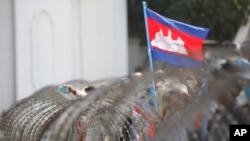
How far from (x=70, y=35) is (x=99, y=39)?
0.42m

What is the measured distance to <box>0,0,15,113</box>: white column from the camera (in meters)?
9.18

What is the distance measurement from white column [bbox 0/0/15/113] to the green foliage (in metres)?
1.74

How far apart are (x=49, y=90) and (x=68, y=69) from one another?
206 inches

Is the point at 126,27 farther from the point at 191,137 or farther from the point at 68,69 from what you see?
the point at 191,137

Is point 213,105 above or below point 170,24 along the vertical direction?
below

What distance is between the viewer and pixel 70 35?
9141mm

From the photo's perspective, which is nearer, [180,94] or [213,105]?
[213,105]

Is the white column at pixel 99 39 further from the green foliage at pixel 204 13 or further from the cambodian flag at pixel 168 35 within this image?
the cambodian flag at pixel 168 35

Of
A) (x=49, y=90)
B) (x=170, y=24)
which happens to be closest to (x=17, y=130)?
(x=49, y=90)

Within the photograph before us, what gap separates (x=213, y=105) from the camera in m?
2.22

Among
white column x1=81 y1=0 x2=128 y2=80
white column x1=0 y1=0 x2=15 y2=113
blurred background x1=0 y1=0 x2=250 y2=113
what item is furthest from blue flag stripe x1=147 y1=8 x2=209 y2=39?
white column x1=0 y1=0 x2=15 y2=113

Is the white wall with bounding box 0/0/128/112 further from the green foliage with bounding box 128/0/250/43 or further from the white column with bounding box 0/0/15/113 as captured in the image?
the green foliage with bounding box 128/0/250/43

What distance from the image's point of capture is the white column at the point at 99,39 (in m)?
9.12

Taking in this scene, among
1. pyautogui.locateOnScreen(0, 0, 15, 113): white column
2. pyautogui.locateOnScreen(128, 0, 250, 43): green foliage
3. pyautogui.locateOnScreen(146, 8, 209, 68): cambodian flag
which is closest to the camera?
pyautogui.locateOnScreen(146, 8, 209, 68): cambodian flag
